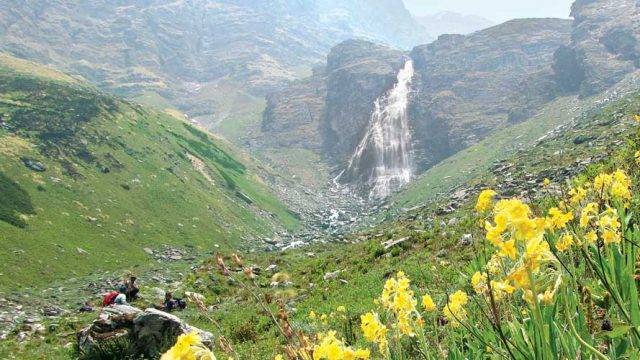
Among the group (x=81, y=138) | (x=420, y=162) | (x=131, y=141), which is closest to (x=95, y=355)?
(x=81, y=138)

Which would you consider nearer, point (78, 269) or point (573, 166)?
point (573, 166)

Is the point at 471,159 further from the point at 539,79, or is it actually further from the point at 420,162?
the point at 539,79

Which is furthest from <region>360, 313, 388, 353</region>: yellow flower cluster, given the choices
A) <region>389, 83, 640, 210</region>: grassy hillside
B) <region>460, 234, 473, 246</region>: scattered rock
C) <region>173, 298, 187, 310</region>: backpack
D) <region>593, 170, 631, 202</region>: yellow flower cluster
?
<region>389, 83, 640, 210</region>: grassy hillside

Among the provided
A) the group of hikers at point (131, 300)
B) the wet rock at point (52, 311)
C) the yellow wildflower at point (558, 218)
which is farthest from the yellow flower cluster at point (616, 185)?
the wet rock at point (52, 311)

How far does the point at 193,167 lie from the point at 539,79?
99.4m

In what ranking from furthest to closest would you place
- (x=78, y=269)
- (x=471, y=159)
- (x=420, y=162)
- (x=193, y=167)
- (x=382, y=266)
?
(x=420, y=162)
(x=471, y=159)
(x=193, y=167)
(x=78, y=269)
(x=382, y=266)

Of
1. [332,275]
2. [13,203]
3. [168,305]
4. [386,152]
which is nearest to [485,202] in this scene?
[332,275]

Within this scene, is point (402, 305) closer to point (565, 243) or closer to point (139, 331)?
point (565, 243)

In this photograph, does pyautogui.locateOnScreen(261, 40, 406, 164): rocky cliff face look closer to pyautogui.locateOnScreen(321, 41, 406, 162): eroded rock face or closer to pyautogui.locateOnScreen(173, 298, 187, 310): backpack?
pyautogui.locateOnScreen(321, 41, 406, 162): eroded rock face

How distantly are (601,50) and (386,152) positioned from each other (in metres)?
64.9

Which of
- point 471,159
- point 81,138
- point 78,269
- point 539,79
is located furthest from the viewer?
point 539,79

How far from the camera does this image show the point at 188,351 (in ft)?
6.30

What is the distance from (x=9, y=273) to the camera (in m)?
32.5

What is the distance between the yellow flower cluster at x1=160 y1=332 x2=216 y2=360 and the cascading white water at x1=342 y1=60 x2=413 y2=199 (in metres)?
122
